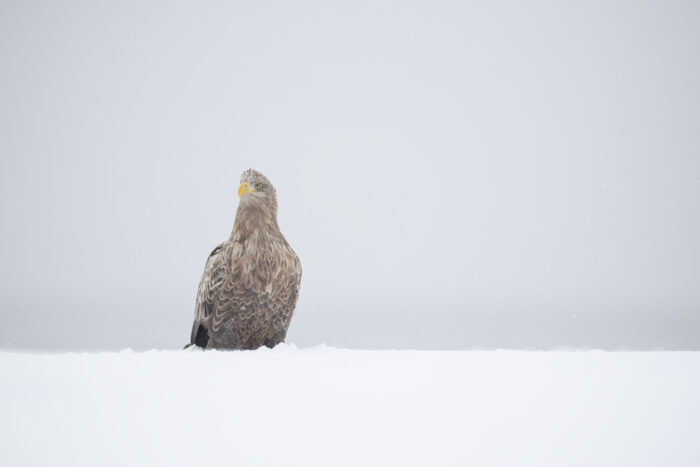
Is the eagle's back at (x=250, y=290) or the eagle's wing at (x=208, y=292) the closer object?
the eagle's back at (x=250, y=290)

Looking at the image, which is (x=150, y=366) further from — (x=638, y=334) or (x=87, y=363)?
(x=638, y=334)

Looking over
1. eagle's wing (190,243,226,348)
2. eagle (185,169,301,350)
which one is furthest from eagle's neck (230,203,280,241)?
eagle's wing (190,243,226,348)

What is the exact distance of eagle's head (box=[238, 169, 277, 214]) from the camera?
15.4 ft

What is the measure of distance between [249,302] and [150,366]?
1.85m

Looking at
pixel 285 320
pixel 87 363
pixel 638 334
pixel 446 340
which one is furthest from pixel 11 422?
pixel 638 334

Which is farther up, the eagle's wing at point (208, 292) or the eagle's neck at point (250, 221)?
the eagle's neck at point (250, 221)

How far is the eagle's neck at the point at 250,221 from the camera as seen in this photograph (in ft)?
15.3

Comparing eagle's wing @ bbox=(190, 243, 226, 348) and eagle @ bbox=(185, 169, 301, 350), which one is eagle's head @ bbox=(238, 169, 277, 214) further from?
eagle's wing @ bbox=(190, 243, 226, 348)

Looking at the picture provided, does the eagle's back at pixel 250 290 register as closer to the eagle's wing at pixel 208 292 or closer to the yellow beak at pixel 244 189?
the eagle's wing at pixel 208 292

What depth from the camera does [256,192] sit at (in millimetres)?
4738

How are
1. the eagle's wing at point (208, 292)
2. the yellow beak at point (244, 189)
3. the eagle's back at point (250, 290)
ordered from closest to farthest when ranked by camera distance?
the eagle's back at point (250, 290)
the yellow beak at point (244, 189)
the eagle's wing at point (208, 292)

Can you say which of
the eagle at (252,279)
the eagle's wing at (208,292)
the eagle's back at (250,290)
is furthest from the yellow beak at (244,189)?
the eagle's wing at (208,292)

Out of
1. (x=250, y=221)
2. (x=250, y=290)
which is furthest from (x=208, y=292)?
(x=250, y=221)

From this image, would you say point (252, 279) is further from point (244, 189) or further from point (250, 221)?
point (244, 189)
